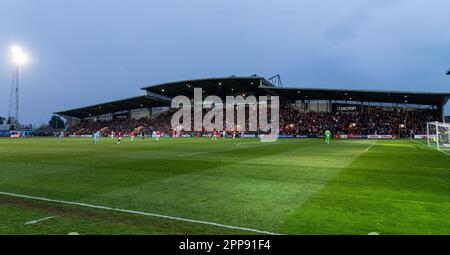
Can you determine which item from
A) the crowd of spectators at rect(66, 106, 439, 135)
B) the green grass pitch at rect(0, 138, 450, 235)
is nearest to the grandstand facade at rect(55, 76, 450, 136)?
the crowd of spectators at rect(66, 106, 439, 135)

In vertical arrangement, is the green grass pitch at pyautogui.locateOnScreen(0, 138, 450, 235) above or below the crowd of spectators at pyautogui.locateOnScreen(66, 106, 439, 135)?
below

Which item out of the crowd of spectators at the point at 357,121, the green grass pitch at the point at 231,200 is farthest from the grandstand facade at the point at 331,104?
the green grass pitch at the point at 231,200

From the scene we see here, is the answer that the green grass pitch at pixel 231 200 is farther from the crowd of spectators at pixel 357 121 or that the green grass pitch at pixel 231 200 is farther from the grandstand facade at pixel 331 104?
the grandstand facade at pixel 331 104

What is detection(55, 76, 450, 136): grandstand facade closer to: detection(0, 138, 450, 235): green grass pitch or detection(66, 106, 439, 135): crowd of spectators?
detection(66, 106, 439, 135): crowd of spectators

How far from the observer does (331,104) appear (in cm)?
8294

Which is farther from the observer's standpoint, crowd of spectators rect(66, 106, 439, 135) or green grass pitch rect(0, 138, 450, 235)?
crowd of spectators rect(66, 106, 439, 135)

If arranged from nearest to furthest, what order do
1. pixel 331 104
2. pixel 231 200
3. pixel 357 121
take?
1. pixel 231 200
2. pixel 357 121
3. pixel 331 104

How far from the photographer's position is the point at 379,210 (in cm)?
827

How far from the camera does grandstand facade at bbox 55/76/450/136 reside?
73.3m

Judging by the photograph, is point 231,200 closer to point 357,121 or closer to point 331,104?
point 357,121

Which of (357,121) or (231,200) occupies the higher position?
(357,121)

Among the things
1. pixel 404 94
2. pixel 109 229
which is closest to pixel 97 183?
pixel 109 229

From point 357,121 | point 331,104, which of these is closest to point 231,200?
point 357,121

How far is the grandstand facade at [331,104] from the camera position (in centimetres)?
7331
